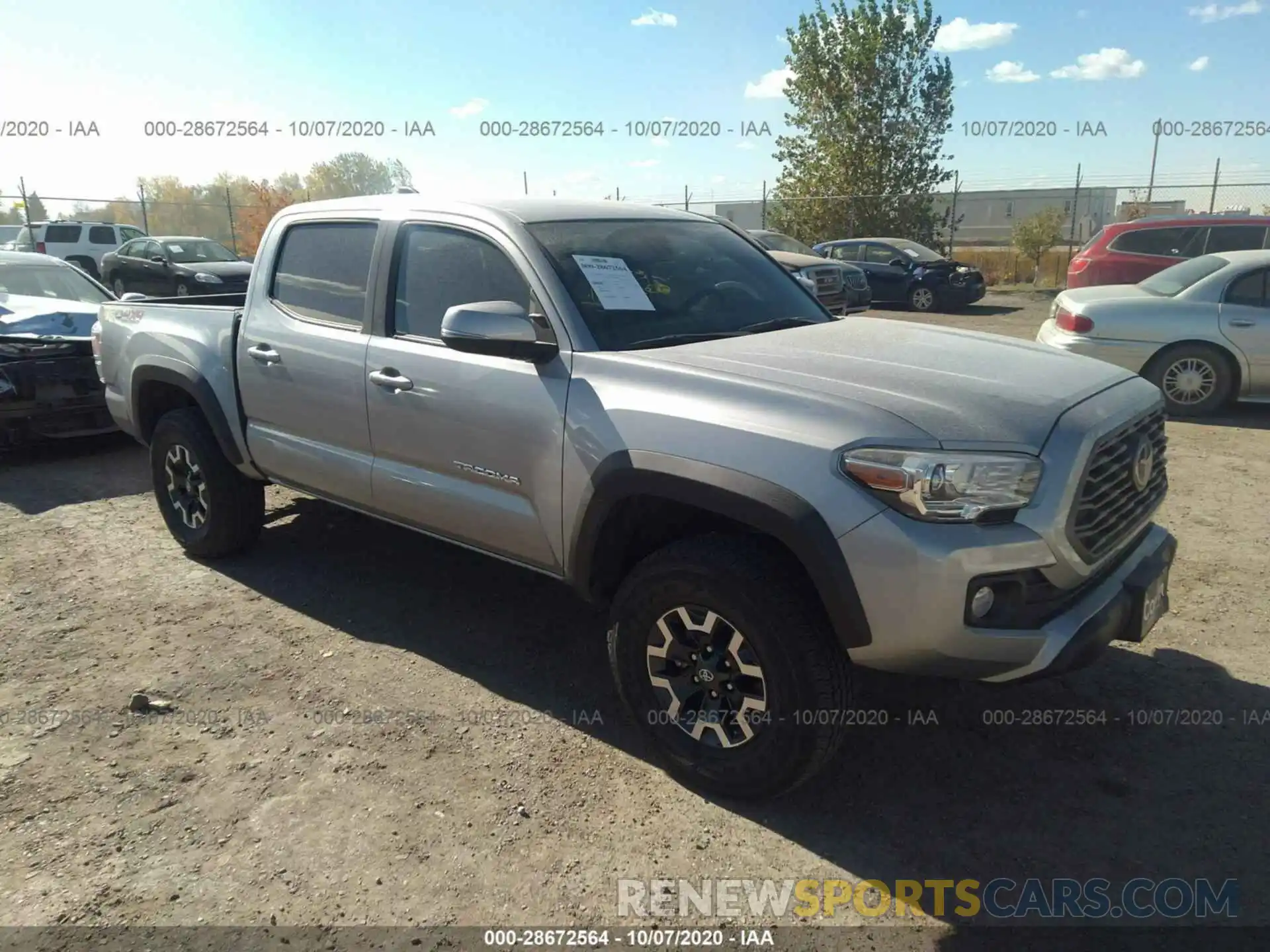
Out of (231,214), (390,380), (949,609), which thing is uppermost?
(231,214)

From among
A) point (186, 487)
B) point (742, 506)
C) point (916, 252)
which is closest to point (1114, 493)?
point (742, 506)

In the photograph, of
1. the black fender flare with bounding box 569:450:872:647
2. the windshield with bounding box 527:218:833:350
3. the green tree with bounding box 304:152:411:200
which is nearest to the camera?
the black fender flare with bounding box 569:450:872:647

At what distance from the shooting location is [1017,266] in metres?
23.9

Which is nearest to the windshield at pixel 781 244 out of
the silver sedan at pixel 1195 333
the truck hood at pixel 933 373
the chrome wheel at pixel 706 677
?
the silver sedan at pixel 1195 333

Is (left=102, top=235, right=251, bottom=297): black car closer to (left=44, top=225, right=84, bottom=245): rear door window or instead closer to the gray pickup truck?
(left=44, top=225, right=84, bottom=245): rear door window

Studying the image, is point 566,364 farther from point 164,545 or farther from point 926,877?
point 164,545

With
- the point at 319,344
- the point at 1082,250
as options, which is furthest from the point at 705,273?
the point at 1082,250

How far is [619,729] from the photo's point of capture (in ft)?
11.1

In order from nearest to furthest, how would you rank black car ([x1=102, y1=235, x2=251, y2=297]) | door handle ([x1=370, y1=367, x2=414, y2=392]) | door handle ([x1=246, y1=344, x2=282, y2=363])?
door handle ([x1=370, y1=367, x2=414, y2=392]) < door handle ([x1=246, y1=344, x2=282, y2=363]) < black car ([x1=102, y1=235, x2=251, y2=297])

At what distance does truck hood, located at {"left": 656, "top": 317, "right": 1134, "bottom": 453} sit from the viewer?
2.58 metres

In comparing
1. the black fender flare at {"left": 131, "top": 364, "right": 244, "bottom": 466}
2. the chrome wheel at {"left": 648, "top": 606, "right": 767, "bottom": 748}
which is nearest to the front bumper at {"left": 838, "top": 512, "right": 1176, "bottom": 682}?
the chrome wheel at {"left": 648, "top": 606, "right": 767, "bottom": 748}

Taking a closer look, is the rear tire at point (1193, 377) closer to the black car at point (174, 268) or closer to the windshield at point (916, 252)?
the windshield at point (916, 252)

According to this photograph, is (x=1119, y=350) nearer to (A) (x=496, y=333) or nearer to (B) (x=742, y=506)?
(B) (x=742, y=506)

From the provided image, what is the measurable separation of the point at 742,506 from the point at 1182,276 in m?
7.76
